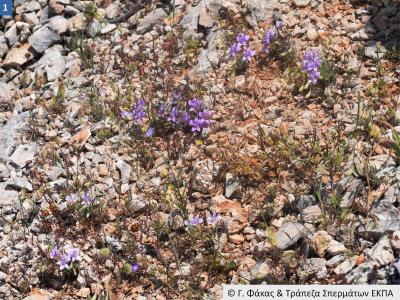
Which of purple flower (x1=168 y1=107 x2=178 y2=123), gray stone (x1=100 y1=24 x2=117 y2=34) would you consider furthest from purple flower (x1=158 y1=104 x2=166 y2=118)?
gray stone (x1=100 y1=24 x2=117 y2=34)

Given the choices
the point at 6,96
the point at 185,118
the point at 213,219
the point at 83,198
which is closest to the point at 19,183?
the point at 83,198

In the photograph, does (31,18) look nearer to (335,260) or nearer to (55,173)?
(55,173)

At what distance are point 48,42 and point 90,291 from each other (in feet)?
15.8

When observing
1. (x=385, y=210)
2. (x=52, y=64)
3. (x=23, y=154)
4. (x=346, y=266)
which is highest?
(x=385, y=210)

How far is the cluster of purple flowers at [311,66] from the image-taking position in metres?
7.32

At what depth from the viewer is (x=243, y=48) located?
8141 millimetres

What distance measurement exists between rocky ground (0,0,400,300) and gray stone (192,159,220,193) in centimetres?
2

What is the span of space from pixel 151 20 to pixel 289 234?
4.76 metres

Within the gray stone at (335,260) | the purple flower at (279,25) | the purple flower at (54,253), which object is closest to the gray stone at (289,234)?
the gray stone at (335,260)

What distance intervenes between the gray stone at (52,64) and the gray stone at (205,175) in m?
3.18

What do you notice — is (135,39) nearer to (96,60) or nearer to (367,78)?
(96,60)

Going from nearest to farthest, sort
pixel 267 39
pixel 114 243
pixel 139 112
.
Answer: pixel 114 243, pixel 139 112, pixel 267 39

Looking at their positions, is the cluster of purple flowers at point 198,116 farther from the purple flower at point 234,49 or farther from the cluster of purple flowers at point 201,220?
the cluster of purple flowers at point 201,220

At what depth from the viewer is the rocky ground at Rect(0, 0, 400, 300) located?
6.00m
